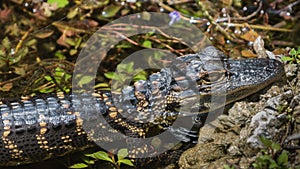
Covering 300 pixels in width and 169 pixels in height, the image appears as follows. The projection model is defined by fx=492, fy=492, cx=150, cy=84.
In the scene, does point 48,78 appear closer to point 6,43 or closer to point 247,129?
point 6,43

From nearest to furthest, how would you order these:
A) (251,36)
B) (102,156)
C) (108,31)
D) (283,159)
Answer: (283,159), (102,156), (251,36), (108,31)

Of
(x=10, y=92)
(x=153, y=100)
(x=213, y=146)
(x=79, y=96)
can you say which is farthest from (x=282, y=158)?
(x=10, y=92)

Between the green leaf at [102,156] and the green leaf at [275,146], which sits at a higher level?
the green leaf at [275,146]

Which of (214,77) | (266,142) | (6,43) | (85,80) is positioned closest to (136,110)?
(214,77)

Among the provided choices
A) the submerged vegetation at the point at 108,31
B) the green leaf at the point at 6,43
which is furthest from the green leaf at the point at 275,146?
the green leaf at the point at 6,43

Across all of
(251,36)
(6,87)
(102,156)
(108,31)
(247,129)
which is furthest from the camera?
(108,31)

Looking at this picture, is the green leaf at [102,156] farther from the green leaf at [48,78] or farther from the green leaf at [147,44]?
the green leaf at [147,44]

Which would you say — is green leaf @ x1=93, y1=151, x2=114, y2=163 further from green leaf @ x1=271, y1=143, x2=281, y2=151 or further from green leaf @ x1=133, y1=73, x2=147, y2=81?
green leaf @ x1=271, y1=143, x2=281, y2=151
